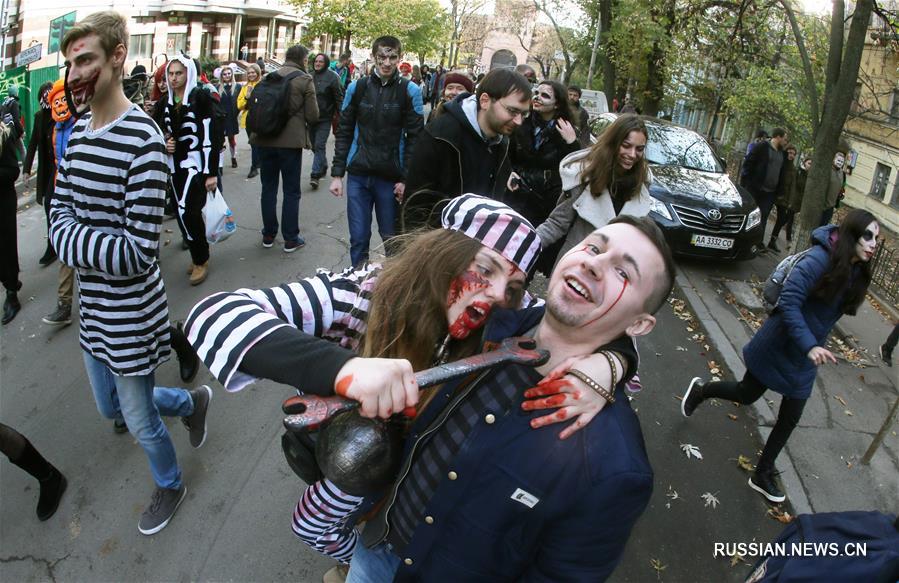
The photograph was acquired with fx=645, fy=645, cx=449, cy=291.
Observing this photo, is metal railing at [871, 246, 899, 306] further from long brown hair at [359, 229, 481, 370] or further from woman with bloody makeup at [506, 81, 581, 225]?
long brown hair at [359, 229, 481, 370]

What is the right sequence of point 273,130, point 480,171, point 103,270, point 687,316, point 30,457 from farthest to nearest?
point 687,316, point 273,130, point 480,171, point 30,457, point 103,270

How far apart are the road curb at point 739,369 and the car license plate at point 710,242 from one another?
0.45 metres

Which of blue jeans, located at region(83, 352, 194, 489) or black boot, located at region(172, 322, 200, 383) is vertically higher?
blue jeans, located at region(83, 352, 194, 489)

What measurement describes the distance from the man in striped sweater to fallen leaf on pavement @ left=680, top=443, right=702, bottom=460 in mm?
3436

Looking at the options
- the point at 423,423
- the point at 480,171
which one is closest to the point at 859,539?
the point at 423,423

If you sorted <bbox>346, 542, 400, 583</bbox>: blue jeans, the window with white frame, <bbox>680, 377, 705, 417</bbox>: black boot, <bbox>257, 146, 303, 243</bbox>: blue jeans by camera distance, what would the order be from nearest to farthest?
<bbox>346, 542, 400, 583</bbox>: blue jeans
<bbox>680, 377, 705, 417</bbox>: black boot
<bbox>257, 146, 303, 243</bbox>: blue jeans
the window with white frame

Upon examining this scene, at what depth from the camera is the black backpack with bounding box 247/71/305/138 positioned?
6355 millimetres

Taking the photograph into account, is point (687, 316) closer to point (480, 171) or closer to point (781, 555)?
point (480, 171)

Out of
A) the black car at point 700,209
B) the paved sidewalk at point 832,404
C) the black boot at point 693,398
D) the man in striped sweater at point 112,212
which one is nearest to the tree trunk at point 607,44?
the black car at point 700,209

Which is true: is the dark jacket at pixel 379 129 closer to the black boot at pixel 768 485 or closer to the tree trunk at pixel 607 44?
the black boot at pixel 768 485

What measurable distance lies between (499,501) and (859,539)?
3.52 ft

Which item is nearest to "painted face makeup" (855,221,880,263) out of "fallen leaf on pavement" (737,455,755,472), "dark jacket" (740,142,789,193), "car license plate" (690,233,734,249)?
"fallen leaf on pavement" (737,455,755,472)

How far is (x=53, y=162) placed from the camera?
5246 millimetres

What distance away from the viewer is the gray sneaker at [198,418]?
11.7ft
